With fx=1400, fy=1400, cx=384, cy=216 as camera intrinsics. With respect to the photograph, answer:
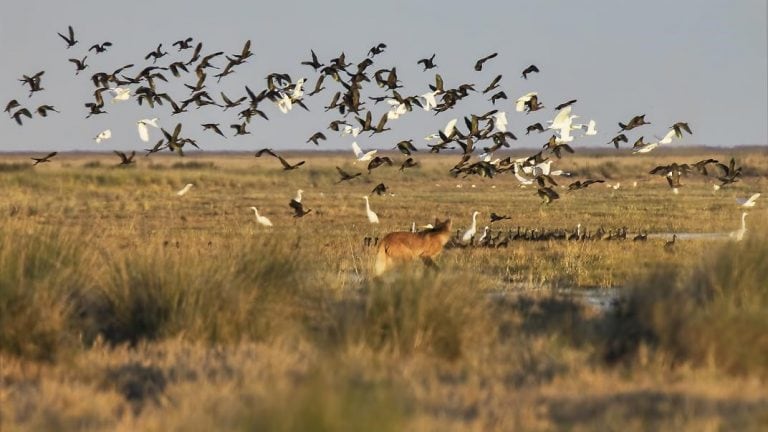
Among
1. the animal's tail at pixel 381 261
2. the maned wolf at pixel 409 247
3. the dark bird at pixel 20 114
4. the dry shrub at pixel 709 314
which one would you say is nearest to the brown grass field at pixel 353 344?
the dry shrub at pixel 709 314

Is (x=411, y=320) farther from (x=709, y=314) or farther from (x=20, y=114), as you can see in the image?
(x=20, y=114)

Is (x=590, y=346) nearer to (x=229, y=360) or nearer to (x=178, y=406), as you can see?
(x=229, y=360)

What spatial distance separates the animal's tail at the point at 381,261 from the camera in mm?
16964

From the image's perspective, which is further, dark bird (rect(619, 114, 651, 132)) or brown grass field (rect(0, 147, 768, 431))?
dark bird (rect(619, 114, 651, 132))

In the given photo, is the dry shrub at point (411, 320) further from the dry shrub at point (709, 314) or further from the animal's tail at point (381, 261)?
the animal's tail at point (381, 261)

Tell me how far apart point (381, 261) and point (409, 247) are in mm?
647

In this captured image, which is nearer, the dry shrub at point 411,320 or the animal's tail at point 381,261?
the dry shrub at point 411,320

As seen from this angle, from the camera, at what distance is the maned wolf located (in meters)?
17.3

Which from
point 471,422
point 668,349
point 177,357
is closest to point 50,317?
point 177,357

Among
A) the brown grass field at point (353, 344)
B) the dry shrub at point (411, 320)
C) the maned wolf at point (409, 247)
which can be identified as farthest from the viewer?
the maned wolf at point (409, 247)

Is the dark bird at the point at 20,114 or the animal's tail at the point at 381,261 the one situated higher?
the dark bird at the point at 20,114

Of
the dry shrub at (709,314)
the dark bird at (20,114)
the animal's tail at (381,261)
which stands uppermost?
the dark bird at (20,114)

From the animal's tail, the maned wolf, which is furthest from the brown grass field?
the maned wolf

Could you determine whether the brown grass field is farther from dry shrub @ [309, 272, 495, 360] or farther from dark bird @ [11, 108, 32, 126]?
dark bird @ [11, 108, 32, 126]
